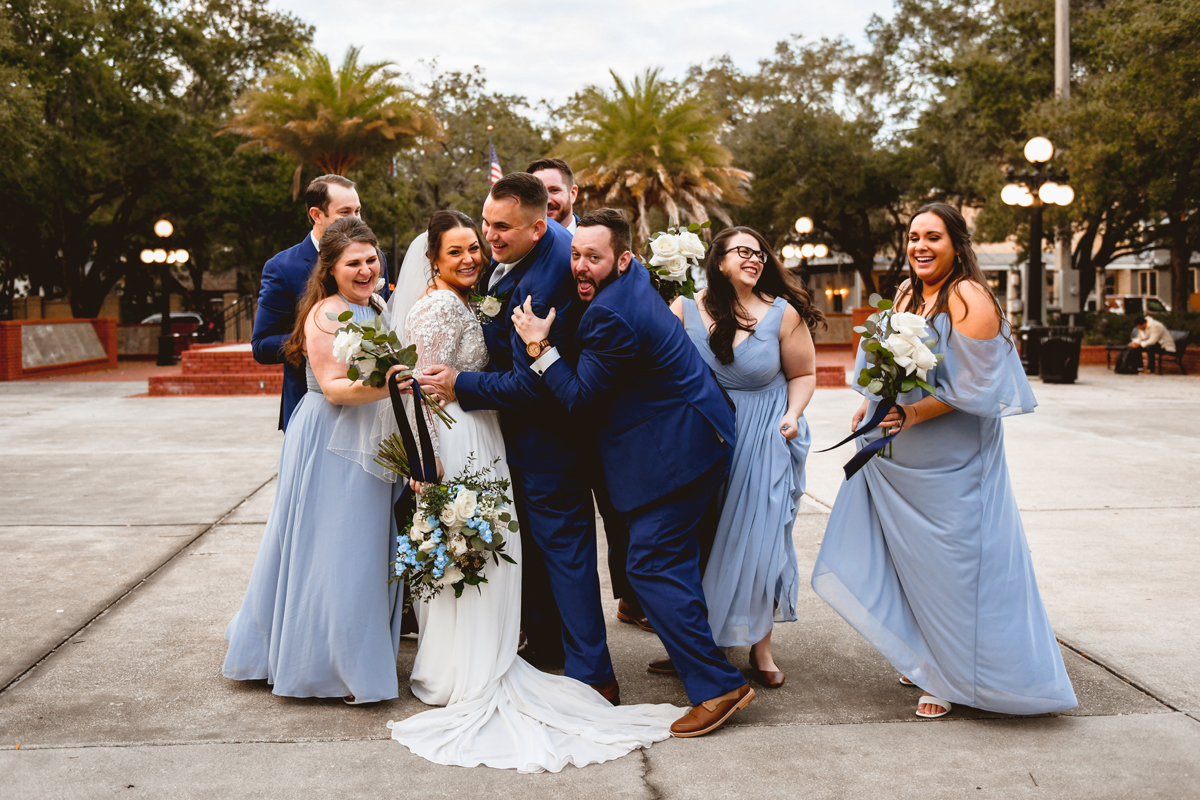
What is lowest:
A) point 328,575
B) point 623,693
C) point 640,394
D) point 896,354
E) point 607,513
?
point 623,693

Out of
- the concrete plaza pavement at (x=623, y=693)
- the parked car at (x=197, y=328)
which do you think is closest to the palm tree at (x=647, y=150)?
the parked car at (x=197, y=328)

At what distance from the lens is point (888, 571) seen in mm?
3963

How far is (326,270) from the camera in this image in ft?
13.4

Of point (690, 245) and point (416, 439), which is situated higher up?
point (690, 245)

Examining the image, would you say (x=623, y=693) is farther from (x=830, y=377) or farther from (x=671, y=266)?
(x=830, y=377)

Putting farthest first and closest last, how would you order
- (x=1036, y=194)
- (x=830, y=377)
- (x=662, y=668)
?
1. (x=830, y=377)
2. (x=1036, y=194)
3. (x=662, y=668)

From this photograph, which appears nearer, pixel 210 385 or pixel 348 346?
pixel 348 346

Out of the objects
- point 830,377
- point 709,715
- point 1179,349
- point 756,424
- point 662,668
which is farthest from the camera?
point 1179,349

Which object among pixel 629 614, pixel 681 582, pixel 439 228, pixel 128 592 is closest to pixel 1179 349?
pixel 629 614

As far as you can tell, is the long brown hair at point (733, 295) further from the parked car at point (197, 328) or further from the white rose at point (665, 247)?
the parked car at point (197, 328)

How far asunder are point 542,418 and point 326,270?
1124 millimetres

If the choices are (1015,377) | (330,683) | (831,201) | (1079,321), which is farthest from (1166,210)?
(330,683)

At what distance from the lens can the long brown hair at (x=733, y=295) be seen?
4.23 metres

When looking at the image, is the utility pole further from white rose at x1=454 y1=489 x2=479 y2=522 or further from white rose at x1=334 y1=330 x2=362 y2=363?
white rose at x1=334 y1=330 x2=362 y2=363
